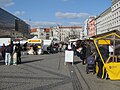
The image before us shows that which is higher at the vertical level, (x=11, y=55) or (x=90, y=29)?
(x=90, y=29)

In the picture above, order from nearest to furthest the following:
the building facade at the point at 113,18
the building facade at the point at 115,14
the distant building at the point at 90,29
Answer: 1. the building facade at the point at 115,14
2. the building facade at the point at 113,18
3. the distant building at the point at 90,29

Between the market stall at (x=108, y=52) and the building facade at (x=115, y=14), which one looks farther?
the building facade at (x=115, y=14)

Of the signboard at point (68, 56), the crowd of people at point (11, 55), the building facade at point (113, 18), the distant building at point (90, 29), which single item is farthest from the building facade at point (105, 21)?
the crowd of people at point (11, 55)

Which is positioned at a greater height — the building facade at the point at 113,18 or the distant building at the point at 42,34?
the building facade at the point at 113,18

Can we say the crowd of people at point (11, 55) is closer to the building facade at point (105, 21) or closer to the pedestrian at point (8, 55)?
the pedestrian at point (8, 55)

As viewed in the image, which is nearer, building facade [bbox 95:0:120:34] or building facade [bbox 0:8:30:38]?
building facade [bbox 0:8:30:38]

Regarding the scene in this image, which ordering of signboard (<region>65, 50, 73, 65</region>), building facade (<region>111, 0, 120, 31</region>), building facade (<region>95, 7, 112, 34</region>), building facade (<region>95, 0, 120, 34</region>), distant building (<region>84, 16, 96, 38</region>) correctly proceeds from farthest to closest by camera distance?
1. distant building (<region>84, 16, 96, 38</region>)
2. building facade (<region>95, 7, 112, 34</region>)
3. building facade (<region>95, 0, 120, 34</region>)
4. building facade (<region>111, 0, 120, 31</region>)
5. signboard (<region>65, 50, 73, 65</region>)

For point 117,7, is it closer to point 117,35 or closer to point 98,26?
point 98,26

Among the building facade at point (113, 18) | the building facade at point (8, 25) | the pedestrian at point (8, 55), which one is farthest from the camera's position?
the building facade at point (113, 18)

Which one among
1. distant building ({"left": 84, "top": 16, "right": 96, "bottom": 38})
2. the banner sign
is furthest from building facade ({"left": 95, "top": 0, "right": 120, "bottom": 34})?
the banner sign

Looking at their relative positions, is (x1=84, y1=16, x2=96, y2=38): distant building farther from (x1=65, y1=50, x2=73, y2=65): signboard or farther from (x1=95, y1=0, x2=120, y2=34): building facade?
(x1=65, y1=50, x2=73, y2=65): signboard

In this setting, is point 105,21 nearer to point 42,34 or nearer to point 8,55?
point 42,34

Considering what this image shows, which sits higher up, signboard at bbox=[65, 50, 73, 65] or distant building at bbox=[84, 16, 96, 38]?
distant building at bbox=[84, 16, 96, 38]

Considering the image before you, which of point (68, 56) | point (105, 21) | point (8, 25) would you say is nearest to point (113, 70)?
point (68, 56)
